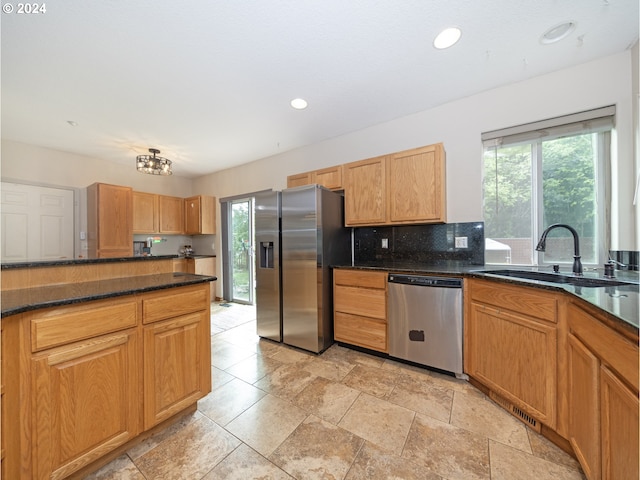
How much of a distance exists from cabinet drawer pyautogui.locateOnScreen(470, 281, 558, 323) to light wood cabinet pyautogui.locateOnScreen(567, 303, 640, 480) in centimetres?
11

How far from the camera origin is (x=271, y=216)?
277cm

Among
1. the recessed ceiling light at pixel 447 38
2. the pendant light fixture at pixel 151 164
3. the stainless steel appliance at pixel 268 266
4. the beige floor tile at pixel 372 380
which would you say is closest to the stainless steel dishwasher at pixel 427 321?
the beige floor tile at pixel 372 380

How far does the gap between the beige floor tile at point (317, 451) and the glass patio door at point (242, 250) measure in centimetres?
326

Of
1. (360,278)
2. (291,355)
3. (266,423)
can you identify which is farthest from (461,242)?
(266,423)

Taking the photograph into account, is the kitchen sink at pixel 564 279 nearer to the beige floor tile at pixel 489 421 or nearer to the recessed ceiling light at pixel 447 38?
the beige floor tile at pixel 489 421

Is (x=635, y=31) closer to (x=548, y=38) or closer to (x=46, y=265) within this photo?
(x=548, y=38)

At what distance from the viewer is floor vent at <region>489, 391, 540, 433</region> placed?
1.44m

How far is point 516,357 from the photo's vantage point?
1524mm

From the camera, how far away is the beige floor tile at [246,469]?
1160 millimetres

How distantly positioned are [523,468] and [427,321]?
3.19ft

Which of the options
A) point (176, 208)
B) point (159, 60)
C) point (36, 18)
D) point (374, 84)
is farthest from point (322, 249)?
point (176, 208)

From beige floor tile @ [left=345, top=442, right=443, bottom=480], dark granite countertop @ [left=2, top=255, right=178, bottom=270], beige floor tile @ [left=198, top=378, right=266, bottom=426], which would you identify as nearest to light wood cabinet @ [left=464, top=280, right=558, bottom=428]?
beige floor tile @ [left=345, top=442, right=443, bottom=480]

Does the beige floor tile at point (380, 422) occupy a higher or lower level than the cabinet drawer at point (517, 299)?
lower

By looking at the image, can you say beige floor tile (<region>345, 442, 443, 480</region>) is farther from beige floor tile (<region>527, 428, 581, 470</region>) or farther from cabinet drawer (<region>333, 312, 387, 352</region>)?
cabinet drawer (<region>333, 312, 387, 352</region>)
